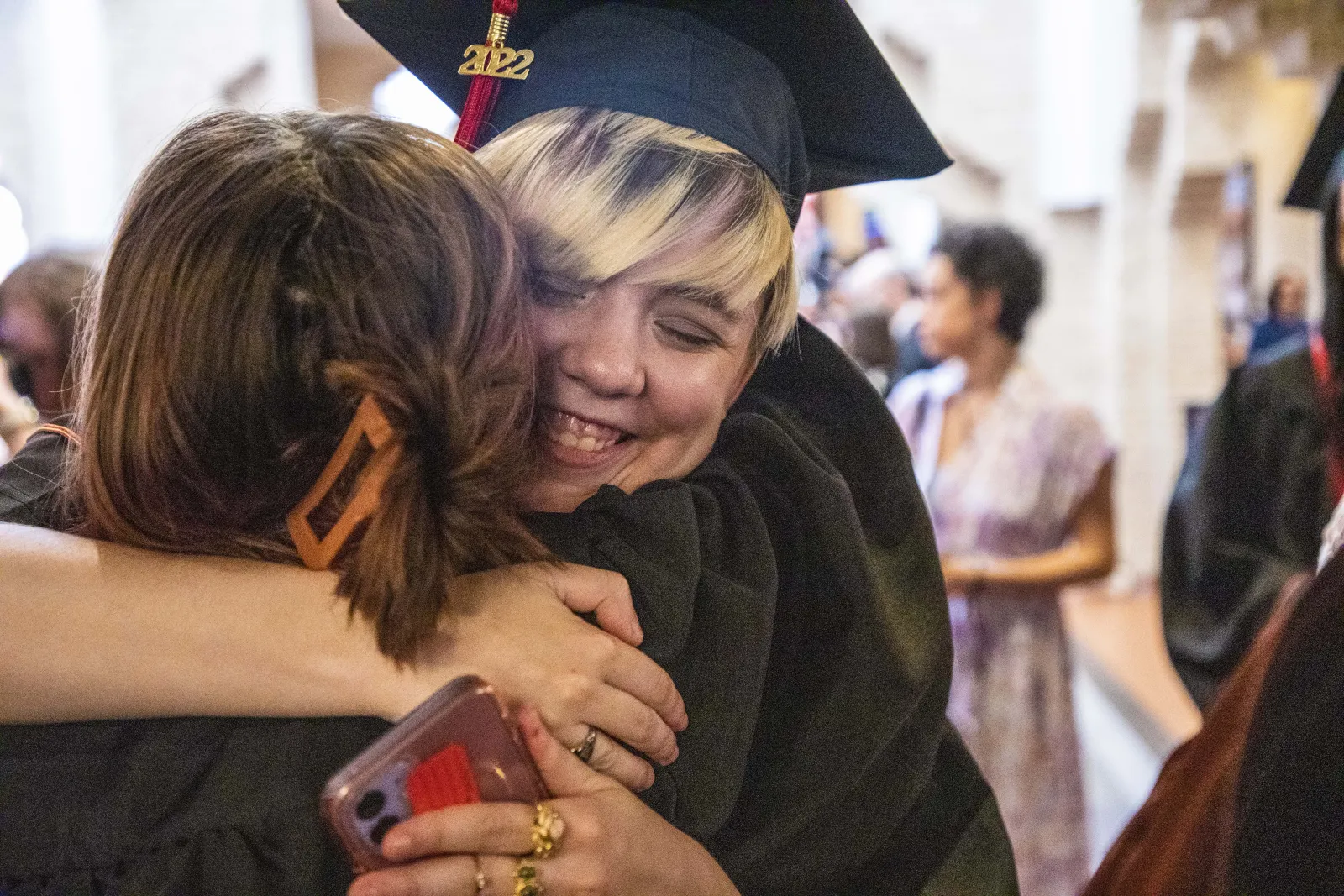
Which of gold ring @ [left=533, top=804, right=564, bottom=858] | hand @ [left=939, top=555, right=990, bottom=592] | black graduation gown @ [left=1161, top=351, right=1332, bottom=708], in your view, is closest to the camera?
gold ring @ [left=533, top=804, right=564, bottom=858]

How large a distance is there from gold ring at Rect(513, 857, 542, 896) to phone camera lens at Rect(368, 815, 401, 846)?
12 centimetres

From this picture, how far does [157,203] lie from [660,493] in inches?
21.0

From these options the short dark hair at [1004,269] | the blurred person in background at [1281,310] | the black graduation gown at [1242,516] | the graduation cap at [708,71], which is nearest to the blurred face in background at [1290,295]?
the blurred person in background at [1281,310]

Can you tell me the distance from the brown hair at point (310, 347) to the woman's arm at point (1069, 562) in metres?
2.62

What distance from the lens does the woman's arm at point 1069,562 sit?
3523mm

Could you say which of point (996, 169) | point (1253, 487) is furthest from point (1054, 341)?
point (1253, 487)

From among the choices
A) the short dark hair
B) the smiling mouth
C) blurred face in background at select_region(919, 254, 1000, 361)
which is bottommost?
blurred face in background at select_region(919, 254, 1000, 361)

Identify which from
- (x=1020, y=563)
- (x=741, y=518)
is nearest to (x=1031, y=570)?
(x=1020, y=563)

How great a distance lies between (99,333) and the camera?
41.9 inches

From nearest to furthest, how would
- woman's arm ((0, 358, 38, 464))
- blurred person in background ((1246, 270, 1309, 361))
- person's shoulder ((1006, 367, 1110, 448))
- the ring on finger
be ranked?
the ring on finger < woman's arm ((0, 358, 38, 464)) < person's shoulder ((1006, 367, 1110, 448)) < blurred person in background ((1246, 270, 1309, 361))

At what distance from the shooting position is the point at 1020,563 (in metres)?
3.57

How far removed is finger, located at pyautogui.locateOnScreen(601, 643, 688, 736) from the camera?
1130 millimetres

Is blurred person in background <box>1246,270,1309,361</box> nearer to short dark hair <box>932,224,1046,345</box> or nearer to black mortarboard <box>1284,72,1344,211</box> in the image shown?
short dark hair <box>932,224,1046,345</box>

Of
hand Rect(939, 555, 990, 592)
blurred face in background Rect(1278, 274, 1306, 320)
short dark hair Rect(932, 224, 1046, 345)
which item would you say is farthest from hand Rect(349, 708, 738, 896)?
blurred face in background Rect(1278, 274, 1306, 320)
